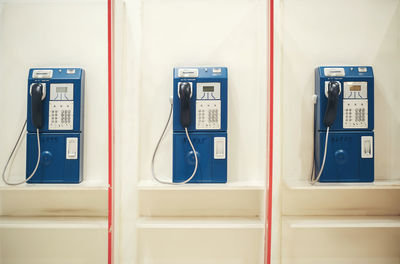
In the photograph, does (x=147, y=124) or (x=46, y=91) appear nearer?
(x=46, y=91)

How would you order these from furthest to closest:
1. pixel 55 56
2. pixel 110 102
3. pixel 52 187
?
1. pixel 55 56
2. pixel 52 187
3. pixel 110 102

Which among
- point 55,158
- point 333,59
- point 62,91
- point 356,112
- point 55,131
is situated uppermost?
point 333,59

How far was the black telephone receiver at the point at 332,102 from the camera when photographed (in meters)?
1.45

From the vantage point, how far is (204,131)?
147 centimetres

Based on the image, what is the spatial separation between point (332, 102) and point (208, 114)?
67 centimetres

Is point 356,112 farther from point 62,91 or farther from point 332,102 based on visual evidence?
point 62,91

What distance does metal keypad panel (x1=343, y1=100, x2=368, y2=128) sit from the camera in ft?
4.84

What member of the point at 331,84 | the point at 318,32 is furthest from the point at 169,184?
the point at 318,32

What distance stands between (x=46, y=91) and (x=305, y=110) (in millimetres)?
1490

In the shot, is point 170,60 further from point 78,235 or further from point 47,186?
point 78,235

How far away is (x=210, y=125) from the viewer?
1.46 m

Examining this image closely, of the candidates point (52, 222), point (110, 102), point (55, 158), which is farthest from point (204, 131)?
point (52, 222)

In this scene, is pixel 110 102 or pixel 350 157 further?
pixel 350 157

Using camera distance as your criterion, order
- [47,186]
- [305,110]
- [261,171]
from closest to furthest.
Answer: [47,186] → [261,171] → [305,110]
